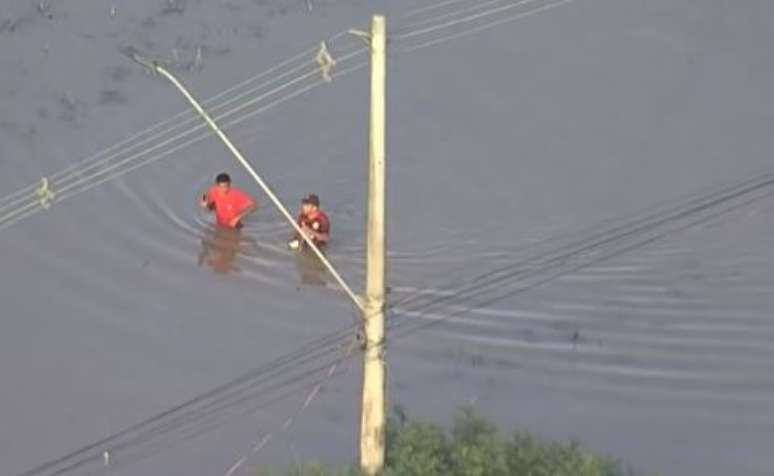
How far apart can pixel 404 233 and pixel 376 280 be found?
6.43 meters

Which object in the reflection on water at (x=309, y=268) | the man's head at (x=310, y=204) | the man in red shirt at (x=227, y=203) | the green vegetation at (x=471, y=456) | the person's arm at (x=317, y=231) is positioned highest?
the man in red shirt at (x=227, y=203)

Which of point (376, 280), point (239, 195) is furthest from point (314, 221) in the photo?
point (376, 280)

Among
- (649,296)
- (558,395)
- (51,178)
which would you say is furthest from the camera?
(51,178)

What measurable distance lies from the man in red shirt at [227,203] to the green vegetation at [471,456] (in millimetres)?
5944

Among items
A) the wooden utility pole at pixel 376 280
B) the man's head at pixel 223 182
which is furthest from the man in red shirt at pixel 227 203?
the wooden utility pole at pixel 376 280

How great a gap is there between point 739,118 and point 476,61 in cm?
326

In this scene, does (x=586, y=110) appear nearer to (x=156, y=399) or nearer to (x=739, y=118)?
(x=739, y=118)

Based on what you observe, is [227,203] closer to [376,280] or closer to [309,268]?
[309,268]

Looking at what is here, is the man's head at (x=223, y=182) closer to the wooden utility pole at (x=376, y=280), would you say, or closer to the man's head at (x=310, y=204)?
the man's head at (x=310, y=204)

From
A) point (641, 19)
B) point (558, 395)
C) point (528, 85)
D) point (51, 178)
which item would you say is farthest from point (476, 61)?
point (558, 395)

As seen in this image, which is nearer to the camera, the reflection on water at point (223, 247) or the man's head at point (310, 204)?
the man's head at point (310, 204)

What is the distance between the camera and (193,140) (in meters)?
19.2

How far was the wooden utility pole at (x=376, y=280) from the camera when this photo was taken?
1098 cm

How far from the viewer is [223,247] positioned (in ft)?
58.6
